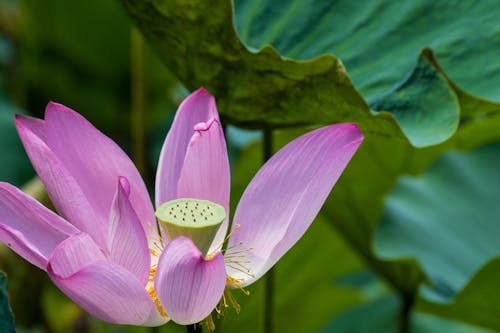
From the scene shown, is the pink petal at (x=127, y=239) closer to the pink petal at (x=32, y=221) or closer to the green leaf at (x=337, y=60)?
the pink petal at (x=32, y=221)

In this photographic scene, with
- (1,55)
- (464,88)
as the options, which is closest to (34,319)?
(464,88)

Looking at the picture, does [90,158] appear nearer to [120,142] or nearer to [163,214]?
[163,214]

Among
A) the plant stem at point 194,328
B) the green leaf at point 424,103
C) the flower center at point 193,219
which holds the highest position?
the flower center at point 193,219

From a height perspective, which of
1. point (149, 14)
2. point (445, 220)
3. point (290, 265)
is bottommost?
point (290, 265)

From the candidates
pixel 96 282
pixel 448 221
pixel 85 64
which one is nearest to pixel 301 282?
pixel 448 221

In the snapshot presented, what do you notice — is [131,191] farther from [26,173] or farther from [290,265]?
[26,173]

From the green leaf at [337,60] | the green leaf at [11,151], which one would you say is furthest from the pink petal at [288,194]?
the green leaf at [11,151]

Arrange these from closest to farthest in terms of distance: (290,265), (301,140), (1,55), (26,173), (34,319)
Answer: (301,140), (34,319), (290,265), (26,173), (1,55)
